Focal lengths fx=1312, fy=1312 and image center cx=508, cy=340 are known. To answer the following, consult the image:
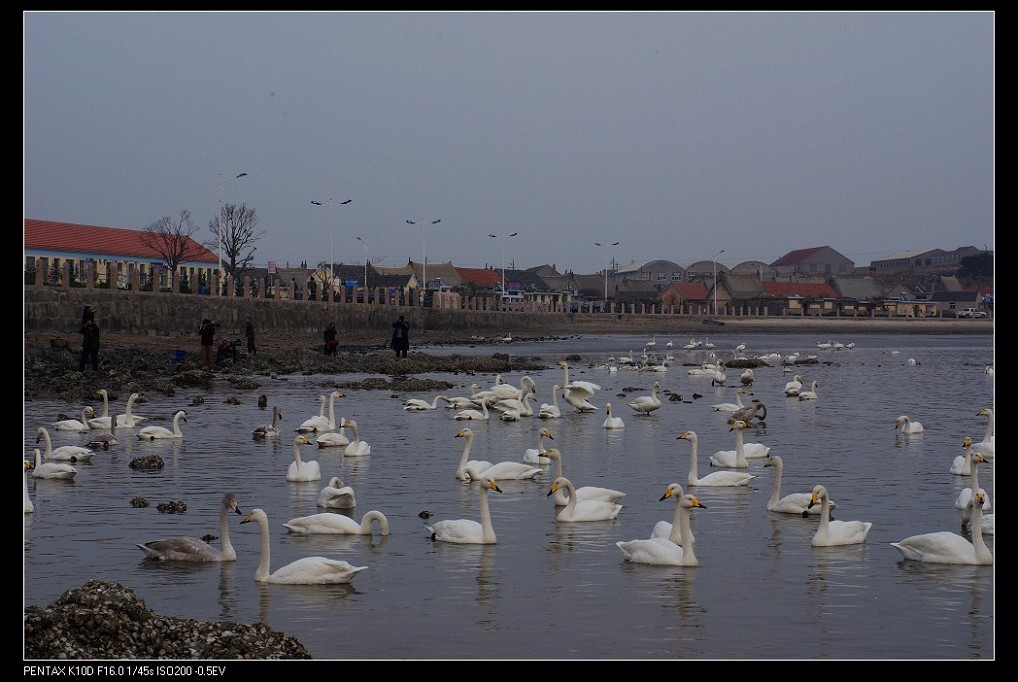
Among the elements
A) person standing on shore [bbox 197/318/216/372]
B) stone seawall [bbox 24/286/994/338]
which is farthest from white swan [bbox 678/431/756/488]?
stone seawall [bbox 24/286/994/338]

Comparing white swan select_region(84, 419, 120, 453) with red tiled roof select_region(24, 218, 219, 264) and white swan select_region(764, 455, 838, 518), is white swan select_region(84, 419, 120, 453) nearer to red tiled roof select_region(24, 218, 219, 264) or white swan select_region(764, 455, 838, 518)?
white swan select_region(764, 455, 838, 518)

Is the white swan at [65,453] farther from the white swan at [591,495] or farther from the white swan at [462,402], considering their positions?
the white swan at [462,402]

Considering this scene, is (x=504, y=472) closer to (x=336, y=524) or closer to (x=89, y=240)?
(x=336, y=524)

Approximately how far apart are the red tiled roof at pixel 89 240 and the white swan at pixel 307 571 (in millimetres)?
71299

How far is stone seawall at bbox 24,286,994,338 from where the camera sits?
49316mm

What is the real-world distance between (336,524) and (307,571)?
213 centimetres

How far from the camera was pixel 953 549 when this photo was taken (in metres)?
11.4

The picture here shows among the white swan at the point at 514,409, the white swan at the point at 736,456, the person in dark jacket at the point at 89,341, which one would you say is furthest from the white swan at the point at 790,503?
the person in dark jacket at the point at 89,341

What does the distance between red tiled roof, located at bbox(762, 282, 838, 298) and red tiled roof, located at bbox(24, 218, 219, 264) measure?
3111 inches

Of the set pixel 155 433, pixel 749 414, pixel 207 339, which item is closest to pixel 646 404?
pixel 749 414
